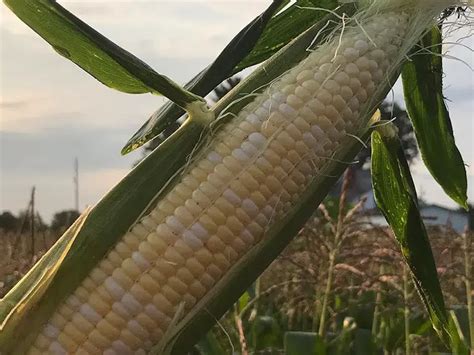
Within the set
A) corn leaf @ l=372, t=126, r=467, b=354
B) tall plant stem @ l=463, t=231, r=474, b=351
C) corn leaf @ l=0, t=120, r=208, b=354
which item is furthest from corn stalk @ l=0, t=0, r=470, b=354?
tall plant stem @ l=463, t=231, r=474, b=351

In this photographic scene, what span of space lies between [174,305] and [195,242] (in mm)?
69

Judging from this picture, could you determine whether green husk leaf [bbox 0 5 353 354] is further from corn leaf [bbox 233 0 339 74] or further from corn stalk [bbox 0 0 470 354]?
corn leaf [bbox 233 0 339 74]

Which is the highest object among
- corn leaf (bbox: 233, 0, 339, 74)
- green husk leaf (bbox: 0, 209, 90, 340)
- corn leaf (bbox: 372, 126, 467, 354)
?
corn leaf (bbox: 233, 0, 339, 74)

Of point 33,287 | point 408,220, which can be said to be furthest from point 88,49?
point 408,220

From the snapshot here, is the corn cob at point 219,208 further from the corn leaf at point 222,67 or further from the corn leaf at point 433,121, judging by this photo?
the corn leaf at point 433,121

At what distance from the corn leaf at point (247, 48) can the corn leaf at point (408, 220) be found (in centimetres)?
18

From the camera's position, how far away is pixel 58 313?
71cm

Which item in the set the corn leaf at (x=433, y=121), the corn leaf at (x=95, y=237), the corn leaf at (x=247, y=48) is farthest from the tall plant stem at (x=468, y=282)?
the corn leaf at (x=95, y=237)

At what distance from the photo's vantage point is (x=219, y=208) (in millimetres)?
720

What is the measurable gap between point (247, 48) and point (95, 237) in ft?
0.91

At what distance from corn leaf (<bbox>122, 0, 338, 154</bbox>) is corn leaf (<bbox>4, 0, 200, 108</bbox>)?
0.24 ft

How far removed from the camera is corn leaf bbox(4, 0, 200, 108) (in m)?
0.75

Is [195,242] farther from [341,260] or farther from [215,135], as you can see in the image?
[341,260]

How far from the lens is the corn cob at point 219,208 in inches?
27.9
